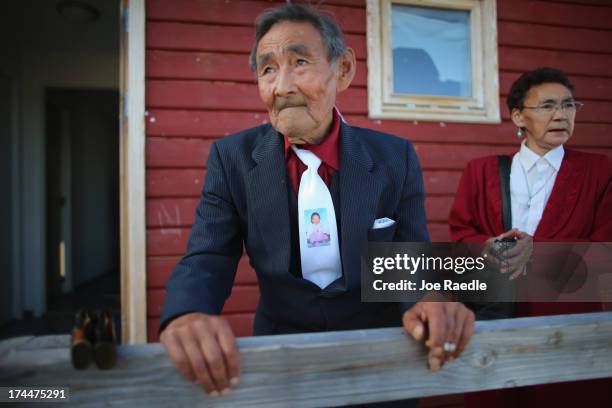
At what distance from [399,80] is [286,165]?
2.06m

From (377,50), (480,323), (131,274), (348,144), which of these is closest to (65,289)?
(131,274)

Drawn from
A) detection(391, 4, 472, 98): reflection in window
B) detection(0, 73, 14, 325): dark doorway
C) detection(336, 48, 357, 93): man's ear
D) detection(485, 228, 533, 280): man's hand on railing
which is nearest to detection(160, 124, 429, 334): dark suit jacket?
detection(336, 48, 357, 93): man's ear

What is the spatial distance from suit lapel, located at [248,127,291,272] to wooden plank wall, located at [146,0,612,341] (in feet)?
5.07

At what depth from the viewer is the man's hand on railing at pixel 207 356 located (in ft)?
2.33

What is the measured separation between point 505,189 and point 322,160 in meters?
1.20

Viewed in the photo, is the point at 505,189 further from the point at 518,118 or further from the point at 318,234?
the point at 318,234

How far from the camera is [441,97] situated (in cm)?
306

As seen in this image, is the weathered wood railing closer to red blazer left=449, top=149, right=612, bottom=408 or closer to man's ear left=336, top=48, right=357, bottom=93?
man's ear left=336, top=48, right=357, bottom=93

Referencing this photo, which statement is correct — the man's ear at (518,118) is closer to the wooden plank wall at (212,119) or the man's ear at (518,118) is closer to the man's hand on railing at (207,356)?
the wooden plank wall at (212,119)

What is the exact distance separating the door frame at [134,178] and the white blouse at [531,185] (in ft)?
7.28

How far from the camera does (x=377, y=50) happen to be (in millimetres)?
2924

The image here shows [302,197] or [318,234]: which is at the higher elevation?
[302,197]

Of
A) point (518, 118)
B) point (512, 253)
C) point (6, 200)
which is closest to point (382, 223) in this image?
point (512, 253)

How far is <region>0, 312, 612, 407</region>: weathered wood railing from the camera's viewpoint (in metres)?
0.69
